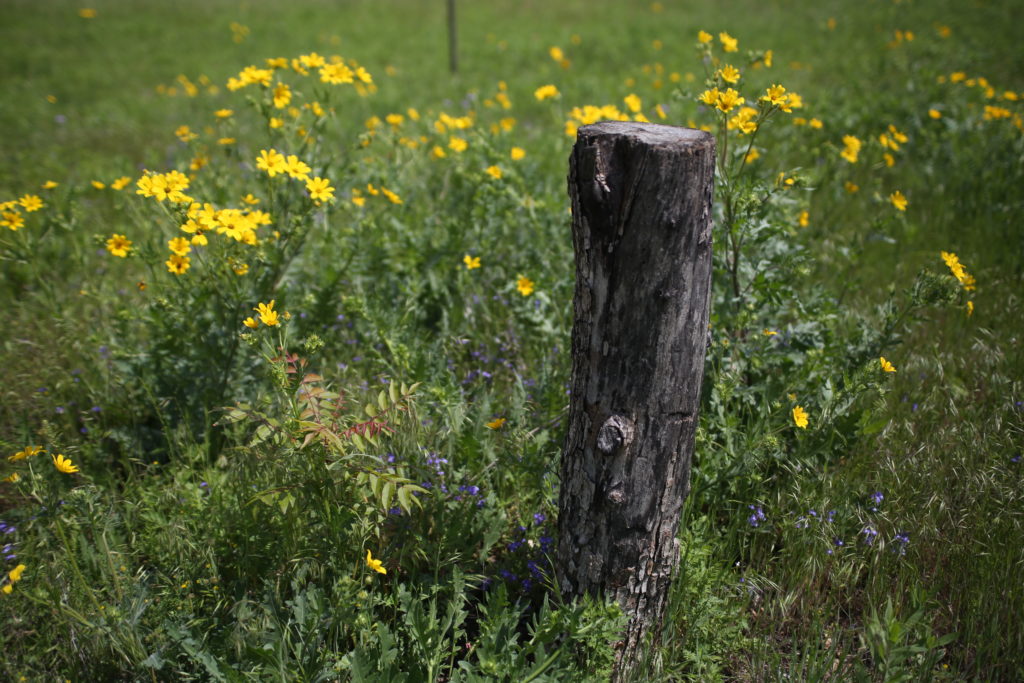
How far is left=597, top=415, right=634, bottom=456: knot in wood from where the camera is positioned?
5.32 feet

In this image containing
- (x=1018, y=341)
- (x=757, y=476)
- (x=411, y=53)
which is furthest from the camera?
(x=411, y=53)

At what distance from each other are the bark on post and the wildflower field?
0.47ft

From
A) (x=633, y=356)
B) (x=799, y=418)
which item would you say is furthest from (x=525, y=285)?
(x=633, y=356)

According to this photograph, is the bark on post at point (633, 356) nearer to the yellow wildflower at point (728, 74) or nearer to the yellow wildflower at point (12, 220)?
the yellow wildflower at point (728, 74)

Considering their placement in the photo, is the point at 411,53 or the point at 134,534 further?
the point at 411,53

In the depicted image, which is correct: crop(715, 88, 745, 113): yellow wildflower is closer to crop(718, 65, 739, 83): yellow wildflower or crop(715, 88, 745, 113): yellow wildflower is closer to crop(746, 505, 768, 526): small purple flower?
crop(718, 65, 739, 83): yellow wildflower

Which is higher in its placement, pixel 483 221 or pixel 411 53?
pixel 411 53

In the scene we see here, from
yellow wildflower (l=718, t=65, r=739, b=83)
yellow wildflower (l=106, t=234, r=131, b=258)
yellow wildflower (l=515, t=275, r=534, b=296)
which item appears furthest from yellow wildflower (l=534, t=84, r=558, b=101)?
yellow wildflower (l=106, t=234, r=131, b=258)

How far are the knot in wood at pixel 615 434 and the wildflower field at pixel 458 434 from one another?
41cm

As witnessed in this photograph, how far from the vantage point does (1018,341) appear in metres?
2.90

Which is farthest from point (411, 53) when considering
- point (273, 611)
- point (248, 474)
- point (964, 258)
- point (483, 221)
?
point (273, 611)

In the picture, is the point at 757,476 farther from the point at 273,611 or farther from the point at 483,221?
the point at 483,221

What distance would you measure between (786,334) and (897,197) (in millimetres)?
886

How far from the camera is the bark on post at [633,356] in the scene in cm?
150
